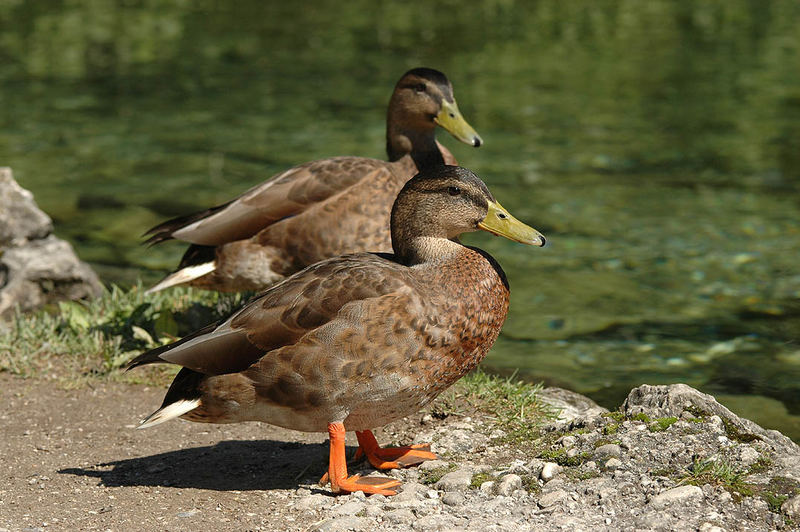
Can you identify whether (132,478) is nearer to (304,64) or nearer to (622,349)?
(622,349)

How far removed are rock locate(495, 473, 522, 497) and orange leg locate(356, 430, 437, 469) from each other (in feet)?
1.37

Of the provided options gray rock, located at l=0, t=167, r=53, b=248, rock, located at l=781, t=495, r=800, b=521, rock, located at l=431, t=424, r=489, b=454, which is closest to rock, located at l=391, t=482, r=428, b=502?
rock, located at l=431, t=424, r=489, b=454

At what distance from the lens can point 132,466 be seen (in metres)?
4.71

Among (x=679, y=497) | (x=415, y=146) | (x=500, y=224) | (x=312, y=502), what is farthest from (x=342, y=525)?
(x=415, y=146)

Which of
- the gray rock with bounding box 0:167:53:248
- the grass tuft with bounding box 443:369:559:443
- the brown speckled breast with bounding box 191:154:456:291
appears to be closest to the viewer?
the grass tuft with bounding box 443:369:559:443

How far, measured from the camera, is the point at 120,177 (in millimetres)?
10523

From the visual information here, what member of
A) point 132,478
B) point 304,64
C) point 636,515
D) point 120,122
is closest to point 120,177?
point 120,122

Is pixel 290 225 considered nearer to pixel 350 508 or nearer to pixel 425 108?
pixel 425 108

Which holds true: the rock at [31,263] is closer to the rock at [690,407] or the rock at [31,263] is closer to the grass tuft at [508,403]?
the grass tuft at [508,403]

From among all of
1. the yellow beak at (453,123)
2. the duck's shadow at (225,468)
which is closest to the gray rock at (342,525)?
the duck's shadow at (225,468)

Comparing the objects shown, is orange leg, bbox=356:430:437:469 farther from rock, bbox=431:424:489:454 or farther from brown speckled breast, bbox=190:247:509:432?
brown speckled breast, bbox=190:247:509:432

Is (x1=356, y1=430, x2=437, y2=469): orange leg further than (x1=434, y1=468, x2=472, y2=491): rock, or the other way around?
(x1=356, y1=430, x2=437, y2=469): orange leg

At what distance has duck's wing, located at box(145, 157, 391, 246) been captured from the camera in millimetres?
5773

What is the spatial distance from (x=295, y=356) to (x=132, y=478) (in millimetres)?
1014
